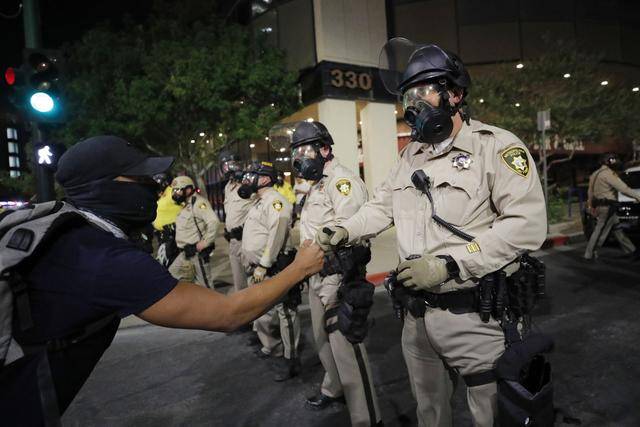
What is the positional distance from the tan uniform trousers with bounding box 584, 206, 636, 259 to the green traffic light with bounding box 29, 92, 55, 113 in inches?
353

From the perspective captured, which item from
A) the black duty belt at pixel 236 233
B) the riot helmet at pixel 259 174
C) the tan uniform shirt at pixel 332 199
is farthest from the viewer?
the black duty belt at pixel 236 233

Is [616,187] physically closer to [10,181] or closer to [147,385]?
[147,385]

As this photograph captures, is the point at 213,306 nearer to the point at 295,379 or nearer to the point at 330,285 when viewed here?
the point at 330,285

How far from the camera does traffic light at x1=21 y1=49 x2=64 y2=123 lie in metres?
6.21

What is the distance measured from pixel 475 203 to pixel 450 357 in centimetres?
73

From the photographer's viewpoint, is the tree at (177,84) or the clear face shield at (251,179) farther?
the tree at (177,84)

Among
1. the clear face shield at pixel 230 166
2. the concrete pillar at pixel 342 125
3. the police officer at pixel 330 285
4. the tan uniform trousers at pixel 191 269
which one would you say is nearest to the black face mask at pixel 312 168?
the police officer at pixel 330 285

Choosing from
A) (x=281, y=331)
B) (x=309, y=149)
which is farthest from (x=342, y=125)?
(x=309, y=149)

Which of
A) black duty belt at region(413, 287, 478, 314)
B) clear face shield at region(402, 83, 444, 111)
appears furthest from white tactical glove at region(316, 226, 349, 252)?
clear face shield at region(402, 83, 444, 111)

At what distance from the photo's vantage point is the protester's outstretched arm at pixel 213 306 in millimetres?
1519

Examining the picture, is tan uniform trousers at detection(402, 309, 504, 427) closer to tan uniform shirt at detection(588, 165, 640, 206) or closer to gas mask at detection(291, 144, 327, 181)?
gas mask at detection(291, 144, 327, 181)

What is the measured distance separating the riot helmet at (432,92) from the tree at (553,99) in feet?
43.5

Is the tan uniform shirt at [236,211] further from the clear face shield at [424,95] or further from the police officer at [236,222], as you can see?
the clear face shield at [424,95]

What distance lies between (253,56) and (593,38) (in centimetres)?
1709
